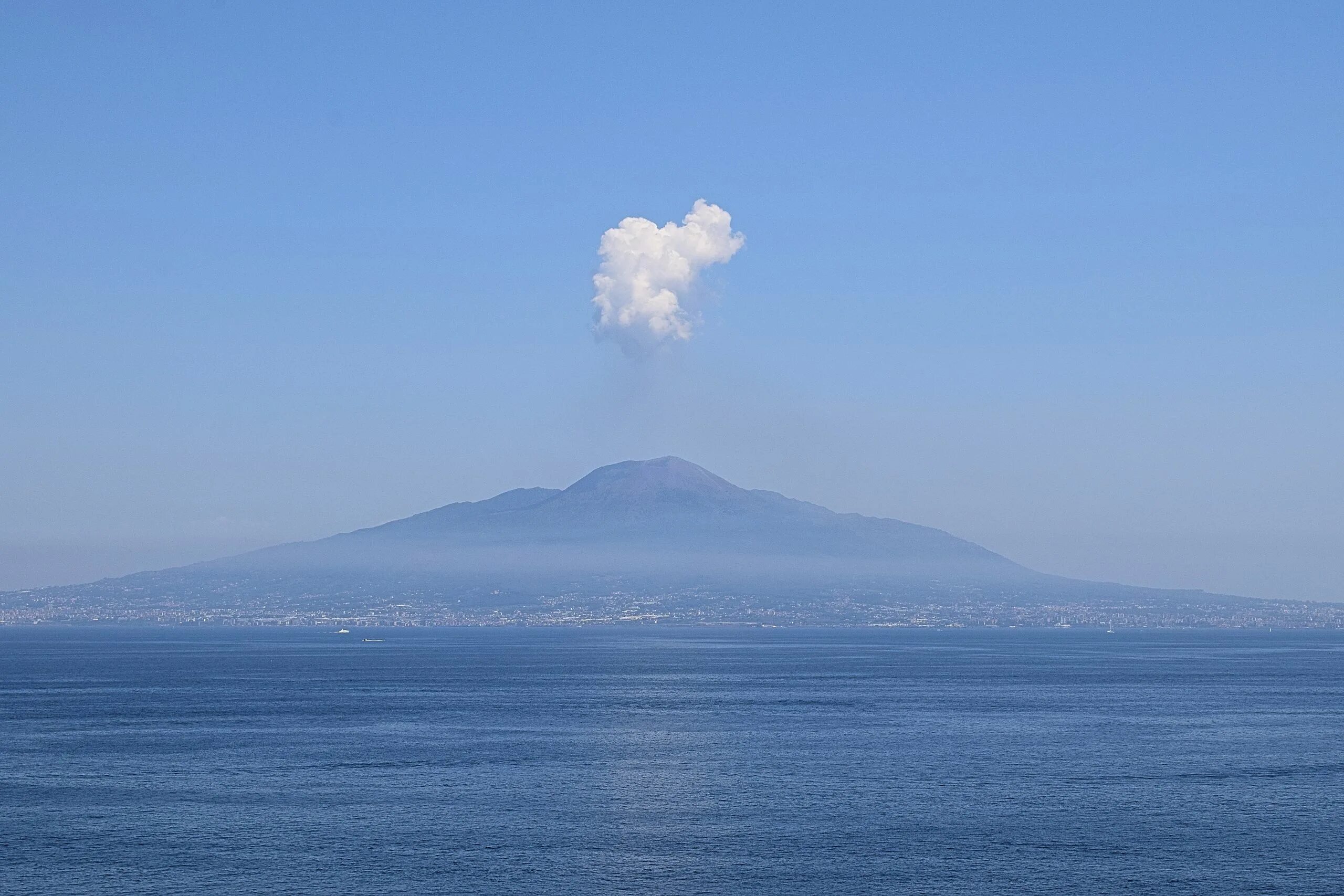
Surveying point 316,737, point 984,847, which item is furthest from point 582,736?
point 984,847

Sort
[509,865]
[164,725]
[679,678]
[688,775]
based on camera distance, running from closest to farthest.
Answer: [509,865]
[688,775]
[164,725]
[679,678]

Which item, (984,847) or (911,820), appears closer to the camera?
(984,847)

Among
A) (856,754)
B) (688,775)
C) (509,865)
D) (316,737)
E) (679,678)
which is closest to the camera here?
(509,865)

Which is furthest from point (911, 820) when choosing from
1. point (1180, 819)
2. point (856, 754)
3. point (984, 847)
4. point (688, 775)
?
point (856, 754)

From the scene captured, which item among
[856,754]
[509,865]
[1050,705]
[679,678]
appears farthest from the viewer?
[679,678]

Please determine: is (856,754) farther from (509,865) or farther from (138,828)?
(138,828)

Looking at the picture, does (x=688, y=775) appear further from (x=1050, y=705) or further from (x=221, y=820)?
(x=1050, y=705)
